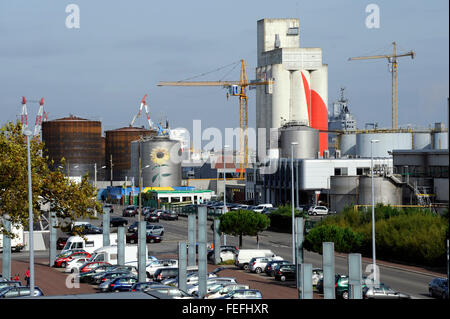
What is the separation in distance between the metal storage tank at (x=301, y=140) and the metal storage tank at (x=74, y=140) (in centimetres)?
8521

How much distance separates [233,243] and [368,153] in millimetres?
61786

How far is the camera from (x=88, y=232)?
7469 cm

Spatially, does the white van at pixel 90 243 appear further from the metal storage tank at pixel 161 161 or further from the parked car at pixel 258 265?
the metal storage tank at pixel 161 161

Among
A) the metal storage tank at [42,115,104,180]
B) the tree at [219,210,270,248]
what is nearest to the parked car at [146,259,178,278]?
the tree at [219,210,270,248]

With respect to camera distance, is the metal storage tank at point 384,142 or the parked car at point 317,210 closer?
Answer: the parked car at point 317,210

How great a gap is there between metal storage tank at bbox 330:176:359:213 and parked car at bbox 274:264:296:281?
4384cm

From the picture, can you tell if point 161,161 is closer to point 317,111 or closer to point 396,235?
point 317,111

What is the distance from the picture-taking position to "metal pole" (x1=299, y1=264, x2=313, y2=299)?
26.5 metres

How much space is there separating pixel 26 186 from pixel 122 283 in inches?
290

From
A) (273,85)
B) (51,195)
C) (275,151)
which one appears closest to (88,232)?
(51,195)

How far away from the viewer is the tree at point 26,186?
38.3m

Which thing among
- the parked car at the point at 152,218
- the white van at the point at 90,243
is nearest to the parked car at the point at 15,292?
the white van at the point at 90,243

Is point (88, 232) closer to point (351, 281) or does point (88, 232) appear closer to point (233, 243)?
point (233, 243)

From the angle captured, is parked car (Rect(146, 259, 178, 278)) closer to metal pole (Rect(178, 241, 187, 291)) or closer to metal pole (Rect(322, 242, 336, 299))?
metal pole (Rect(178, 241, 187, 291))
